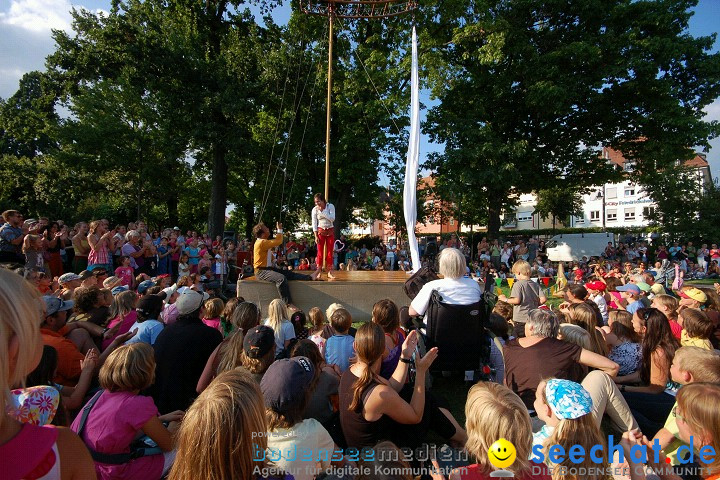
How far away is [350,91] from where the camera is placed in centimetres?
1905

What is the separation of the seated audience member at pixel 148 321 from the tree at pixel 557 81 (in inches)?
644

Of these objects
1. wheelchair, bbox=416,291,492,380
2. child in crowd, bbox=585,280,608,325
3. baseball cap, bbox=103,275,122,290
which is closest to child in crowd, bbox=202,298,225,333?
baseball cap, bbox=103,275,122,290

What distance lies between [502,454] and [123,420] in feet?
6.69

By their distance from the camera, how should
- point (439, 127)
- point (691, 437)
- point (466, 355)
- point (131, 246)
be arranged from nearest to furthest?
1. point (691, 437)
2. point (466, 355)
3. point (131, 246)
4. point (439, 127)

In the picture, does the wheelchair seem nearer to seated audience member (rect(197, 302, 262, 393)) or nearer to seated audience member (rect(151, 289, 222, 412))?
seated audience member (rect(197, 302, 262, 393))

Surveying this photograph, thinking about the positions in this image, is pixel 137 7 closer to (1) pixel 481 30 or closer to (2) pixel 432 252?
(1) pixel 481 30

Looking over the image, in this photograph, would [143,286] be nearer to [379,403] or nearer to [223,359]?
[223,359]

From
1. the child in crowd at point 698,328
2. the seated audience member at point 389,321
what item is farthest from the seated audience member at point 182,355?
the child in crowd at point 698,328

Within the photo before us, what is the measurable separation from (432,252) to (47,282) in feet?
50.1

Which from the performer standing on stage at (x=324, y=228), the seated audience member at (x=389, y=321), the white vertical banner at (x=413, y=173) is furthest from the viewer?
the performer standing on stage at (x=324, y=228)

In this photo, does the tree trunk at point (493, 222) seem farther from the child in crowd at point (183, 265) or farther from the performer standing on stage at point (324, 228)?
the child in crowd at point (183, 265)

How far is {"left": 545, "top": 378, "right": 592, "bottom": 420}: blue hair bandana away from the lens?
212cm

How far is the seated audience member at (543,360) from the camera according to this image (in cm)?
333

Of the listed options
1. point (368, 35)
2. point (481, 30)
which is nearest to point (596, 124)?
point (481, 30)
